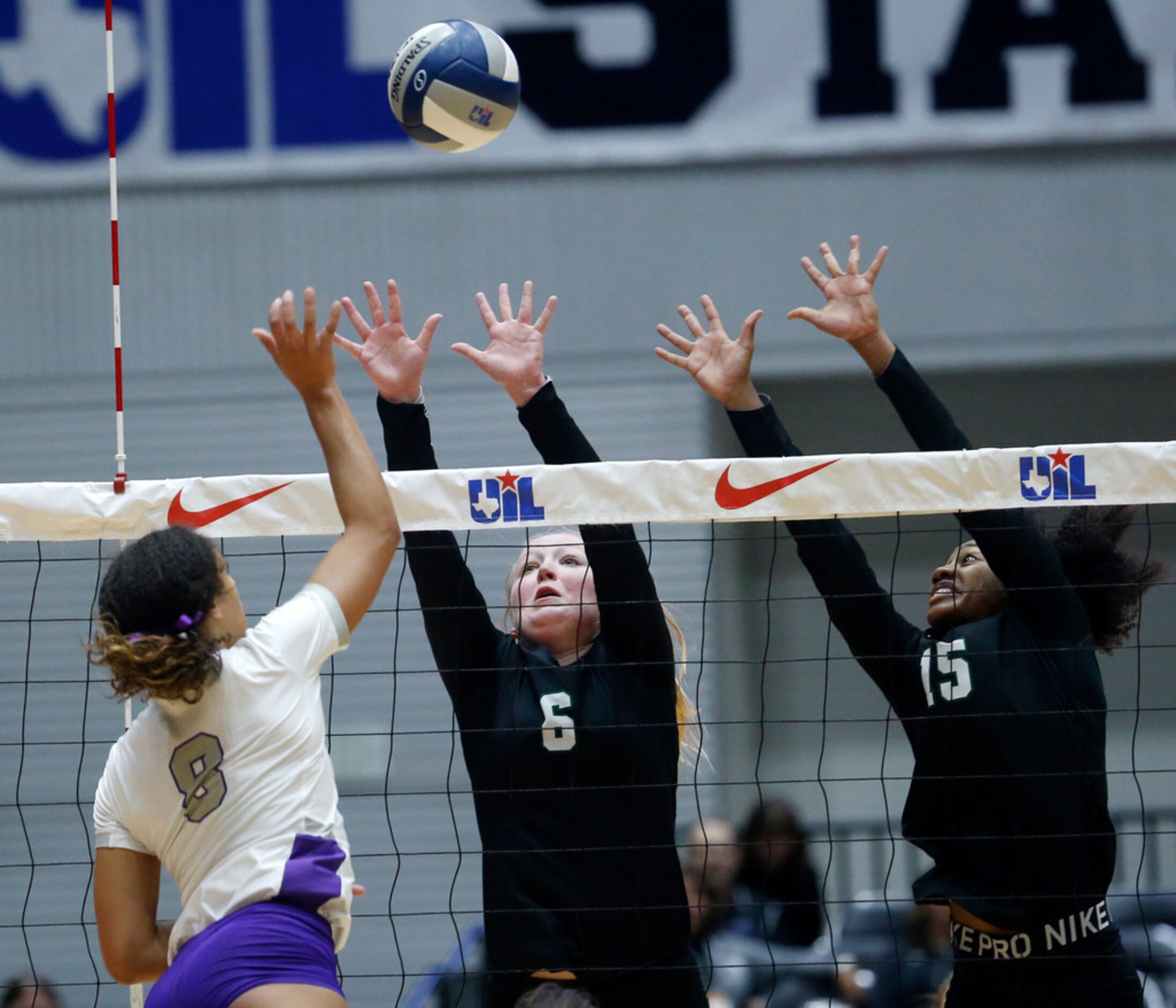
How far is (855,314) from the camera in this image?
388 cm

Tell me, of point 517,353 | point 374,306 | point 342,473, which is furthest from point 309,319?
point 374,306

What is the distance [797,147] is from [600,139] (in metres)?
1.13

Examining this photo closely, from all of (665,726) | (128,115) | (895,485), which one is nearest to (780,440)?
(895,485)

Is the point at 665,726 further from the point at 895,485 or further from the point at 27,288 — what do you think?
the point at 27,288

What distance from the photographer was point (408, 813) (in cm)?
824

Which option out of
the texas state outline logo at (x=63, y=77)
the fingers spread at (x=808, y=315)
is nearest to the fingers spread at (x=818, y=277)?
the fingers spread at (x=808, y=315)

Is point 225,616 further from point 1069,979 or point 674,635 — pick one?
point 1069,979

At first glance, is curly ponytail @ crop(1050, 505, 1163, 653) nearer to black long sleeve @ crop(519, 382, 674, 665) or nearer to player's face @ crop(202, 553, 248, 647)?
black long sleeve @ crop(519, 382, 674, 665)

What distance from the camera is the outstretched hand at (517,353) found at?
3.84 metres

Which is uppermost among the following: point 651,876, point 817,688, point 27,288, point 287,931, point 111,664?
point 27,288

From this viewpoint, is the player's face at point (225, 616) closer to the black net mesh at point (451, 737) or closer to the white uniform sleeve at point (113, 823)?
the white uniform sleeve at point (113, 823)

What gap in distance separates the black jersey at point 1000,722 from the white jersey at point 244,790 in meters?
1.58

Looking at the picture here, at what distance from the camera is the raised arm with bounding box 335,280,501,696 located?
366cm

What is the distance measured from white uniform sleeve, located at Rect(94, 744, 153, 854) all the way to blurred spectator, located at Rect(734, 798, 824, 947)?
418cm
